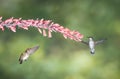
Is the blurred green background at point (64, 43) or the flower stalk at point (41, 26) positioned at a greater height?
the blurred green background at point (64, 43)

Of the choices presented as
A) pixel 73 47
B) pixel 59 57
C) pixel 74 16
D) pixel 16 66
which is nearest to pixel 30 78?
pixel 16 66

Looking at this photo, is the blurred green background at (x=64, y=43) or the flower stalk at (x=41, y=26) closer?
the flower stalk at (x=41, y=26)

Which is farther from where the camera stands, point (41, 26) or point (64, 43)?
point (64, 43)

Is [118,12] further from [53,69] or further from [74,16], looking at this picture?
[53,69]

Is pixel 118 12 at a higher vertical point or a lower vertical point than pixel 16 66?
higher

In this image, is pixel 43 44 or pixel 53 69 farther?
pixel 43 44

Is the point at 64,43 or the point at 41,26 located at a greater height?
the point at 64,43

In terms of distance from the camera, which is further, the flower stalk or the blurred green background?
the blurred green background

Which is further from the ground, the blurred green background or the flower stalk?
the blurred green background
